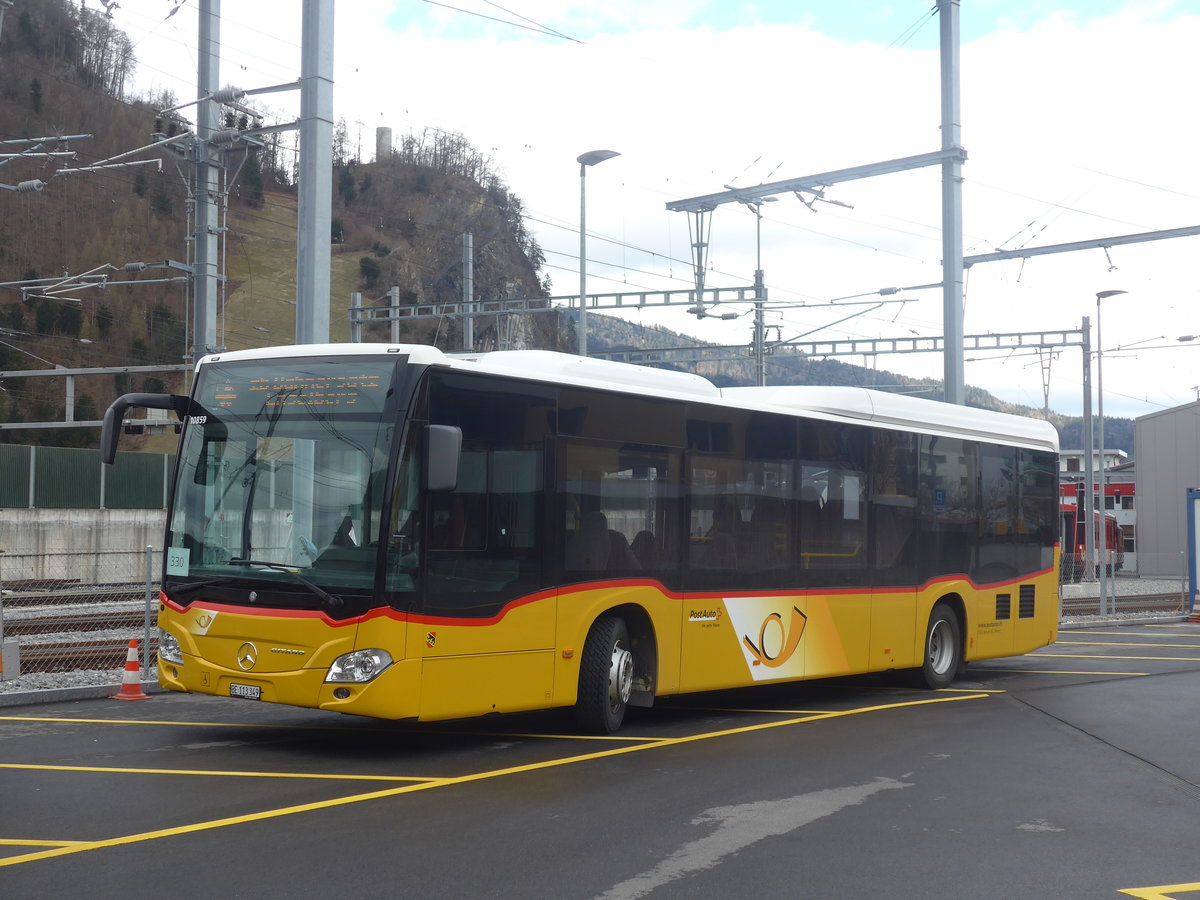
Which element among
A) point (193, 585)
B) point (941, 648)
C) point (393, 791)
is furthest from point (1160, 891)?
point (941, 648)

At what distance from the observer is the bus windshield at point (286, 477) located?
908 centimetres

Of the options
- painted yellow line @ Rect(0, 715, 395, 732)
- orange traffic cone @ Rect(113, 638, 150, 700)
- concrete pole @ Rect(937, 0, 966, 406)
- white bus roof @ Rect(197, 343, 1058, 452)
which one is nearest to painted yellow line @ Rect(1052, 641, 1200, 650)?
concrete pole @ Rect(937, 0, 966, 406)

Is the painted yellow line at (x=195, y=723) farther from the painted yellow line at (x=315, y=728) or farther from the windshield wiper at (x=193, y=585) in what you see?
the windshield wiper at (x=193, y=585)

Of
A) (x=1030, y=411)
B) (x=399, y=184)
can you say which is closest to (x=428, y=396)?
(x=399, y=184)

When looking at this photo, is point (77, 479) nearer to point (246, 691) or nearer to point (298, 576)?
point (246, 691)

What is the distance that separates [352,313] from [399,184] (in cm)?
8626

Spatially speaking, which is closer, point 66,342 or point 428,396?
point 428,396

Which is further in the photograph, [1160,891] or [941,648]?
[941,648]

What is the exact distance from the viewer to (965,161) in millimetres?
22641

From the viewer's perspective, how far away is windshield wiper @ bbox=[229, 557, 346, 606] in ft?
29.5

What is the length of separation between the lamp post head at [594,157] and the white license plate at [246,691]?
59.0 ft

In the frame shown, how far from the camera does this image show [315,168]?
14328 mm

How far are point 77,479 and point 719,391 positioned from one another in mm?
26598

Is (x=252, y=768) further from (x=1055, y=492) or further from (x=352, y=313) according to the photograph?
(x=352, y=313)
